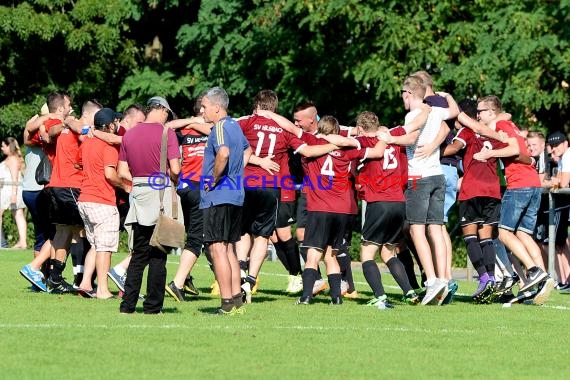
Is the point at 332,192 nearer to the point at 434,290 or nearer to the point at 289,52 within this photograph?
the point at 434,290

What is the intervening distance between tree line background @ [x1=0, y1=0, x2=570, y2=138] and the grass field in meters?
12.2

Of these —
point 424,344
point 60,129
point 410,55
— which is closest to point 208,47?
point 410,55

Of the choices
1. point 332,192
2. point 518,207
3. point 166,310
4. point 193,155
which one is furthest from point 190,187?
point 518,207

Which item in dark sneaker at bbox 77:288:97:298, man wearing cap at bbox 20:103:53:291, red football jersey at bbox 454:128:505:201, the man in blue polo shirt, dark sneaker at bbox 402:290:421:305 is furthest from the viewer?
man wearing cap at bbox 20:103:53:291

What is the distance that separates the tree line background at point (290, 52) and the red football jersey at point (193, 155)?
11630mm

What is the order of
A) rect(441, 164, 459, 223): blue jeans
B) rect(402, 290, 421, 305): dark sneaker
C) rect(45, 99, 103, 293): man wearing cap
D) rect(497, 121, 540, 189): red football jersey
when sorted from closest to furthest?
rect(402, 290, 421, 305): dark sneaker < rect(45, 99, 103, 293): man wearing cap < rect(497, 121, 540, 189): red football jersey < rect(441, 164, 459, 223): blue jeans

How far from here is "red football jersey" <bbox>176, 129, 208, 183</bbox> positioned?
14.4m

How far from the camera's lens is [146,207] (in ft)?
40.1

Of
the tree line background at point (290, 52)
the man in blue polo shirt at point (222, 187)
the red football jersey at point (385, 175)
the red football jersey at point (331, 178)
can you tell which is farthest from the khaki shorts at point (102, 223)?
the tree line background at point (290, 52)

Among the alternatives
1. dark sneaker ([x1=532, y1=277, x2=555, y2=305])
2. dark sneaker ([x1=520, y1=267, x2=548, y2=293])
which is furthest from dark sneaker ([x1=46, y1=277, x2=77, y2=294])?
dark sneaker ([x1=532, y1=277, x2=555, y2=305])

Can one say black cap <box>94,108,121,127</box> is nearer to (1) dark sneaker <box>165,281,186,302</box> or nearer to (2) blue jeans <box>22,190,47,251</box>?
(1) dark sneaker <box>165,281,186,302</box>

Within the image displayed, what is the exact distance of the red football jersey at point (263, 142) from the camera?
46.0 ft

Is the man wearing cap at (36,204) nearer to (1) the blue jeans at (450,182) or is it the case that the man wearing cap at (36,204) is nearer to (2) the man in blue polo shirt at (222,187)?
(2) the man in blue polo shirt at (222,187)

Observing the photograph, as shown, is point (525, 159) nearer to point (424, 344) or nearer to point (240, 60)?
point (424, 344)
